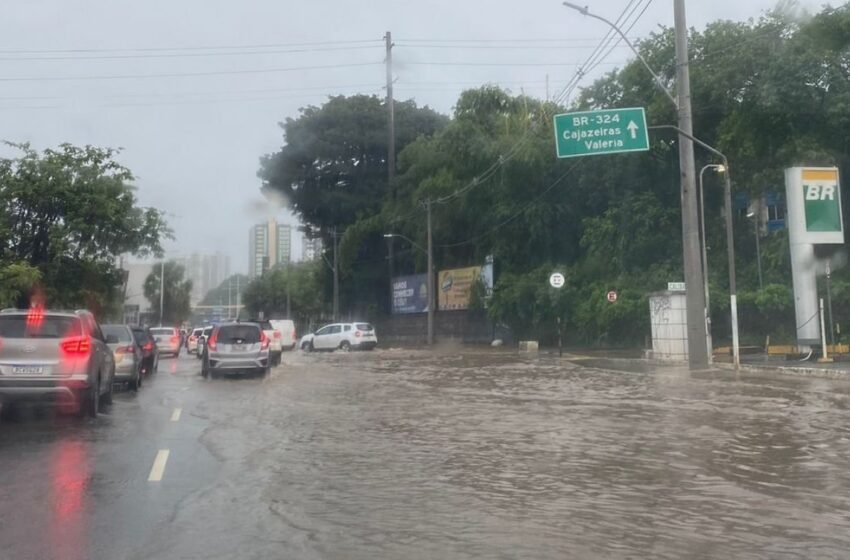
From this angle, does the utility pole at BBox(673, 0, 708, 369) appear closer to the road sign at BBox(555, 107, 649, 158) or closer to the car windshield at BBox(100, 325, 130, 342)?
the road sign at BBox(555, 107, 649, 158)

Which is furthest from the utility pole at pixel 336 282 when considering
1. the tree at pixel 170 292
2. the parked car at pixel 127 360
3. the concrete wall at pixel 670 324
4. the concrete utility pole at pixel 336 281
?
the parked car at pixel 127 360

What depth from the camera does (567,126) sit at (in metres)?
26.7

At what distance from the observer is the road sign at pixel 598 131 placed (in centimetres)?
2655

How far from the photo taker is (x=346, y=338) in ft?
167

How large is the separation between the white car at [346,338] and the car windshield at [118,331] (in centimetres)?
2653

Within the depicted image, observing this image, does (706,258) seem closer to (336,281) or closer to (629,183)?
(629,183)

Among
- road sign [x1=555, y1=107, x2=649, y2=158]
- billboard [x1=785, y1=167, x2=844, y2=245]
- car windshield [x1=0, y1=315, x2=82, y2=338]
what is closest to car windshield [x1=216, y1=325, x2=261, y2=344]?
road sign [x1=555, y1=107, x2=649, y2=158]

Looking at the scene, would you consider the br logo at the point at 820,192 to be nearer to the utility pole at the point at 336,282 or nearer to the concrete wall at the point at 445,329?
the concrete wall at the point at 445,329

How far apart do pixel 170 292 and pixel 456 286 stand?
51.4 m

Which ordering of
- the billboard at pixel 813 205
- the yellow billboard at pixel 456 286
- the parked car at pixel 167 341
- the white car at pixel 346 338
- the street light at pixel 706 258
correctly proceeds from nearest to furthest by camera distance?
1. the street light at pixel 706 258
2. the billboard at pixel 813 205
3. the parked car at pixel 167 341
4. the white car at pixel 346 338
5. the yellow billboard at pixel 456 286

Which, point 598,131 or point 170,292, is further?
point 170,292

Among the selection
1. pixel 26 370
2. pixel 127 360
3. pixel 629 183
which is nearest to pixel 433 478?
pixel 26 370

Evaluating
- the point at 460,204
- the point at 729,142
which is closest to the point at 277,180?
the point at 460,204

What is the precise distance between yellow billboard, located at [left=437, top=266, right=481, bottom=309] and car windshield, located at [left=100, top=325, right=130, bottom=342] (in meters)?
34.5
